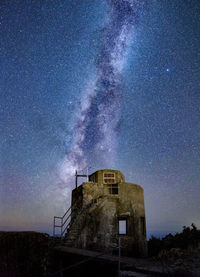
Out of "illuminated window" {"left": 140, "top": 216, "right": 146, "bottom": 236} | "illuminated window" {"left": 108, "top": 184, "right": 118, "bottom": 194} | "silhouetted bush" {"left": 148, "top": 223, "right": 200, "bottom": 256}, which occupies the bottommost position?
"silhouetted bush" {"left": 148, "top": 223, "right": 200, "bottom": 256}

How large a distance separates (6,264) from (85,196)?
29.0 feet

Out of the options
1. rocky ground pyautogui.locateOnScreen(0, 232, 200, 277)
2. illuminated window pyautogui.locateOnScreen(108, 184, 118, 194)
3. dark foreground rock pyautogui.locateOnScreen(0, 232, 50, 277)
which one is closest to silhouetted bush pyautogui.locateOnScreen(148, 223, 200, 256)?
illuminated window pyautogui.locateOnScreen(108, 184, 118, 194)

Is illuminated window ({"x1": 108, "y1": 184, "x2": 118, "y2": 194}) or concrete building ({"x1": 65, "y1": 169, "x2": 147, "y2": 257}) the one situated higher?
illuminated window ({"x1": 108, "y1": 184, "x2": 118, "y2": 194})

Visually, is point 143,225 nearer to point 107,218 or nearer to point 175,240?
point 107,218

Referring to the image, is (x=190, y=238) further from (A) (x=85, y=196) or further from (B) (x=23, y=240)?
(B) (x=23, y=240)

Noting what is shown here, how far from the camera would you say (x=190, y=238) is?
19.8m

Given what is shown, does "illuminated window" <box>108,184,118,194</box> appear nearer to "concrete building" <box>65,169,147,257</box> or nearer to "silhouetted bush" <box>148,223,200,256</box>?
"concrete building" <box>65,169,147,257</box>

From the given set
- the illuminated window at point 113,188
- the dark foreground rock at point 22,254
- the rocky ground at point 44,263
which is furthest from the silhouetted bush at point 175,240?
the dark foreground rock at point 22,254

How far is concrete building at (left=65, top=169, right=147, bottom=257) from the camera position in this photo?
1282 centimetres

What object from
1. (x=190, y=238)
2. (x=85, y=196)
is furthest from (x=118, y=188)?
(x=190, y=238)

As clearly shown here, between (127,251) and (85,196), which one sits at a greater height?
(85,196)

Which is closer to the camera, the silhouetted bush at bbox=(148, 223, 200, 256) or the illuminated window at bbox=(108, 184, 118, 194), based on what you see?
the illuminated window at bbox=(108, 184, 118, 194)

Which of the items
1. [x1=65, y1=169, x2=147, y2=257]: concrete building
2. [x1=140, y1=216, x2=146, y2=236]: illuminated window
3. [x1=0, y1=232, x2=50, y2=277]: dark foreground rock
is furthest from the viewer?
[x1=140, y1=216, x2=146, y2=236]: illuminated window

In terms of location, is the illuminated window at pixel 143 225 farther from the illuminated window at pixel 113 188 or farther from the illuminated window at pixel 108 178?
the illuminated window at pixel 108 178
